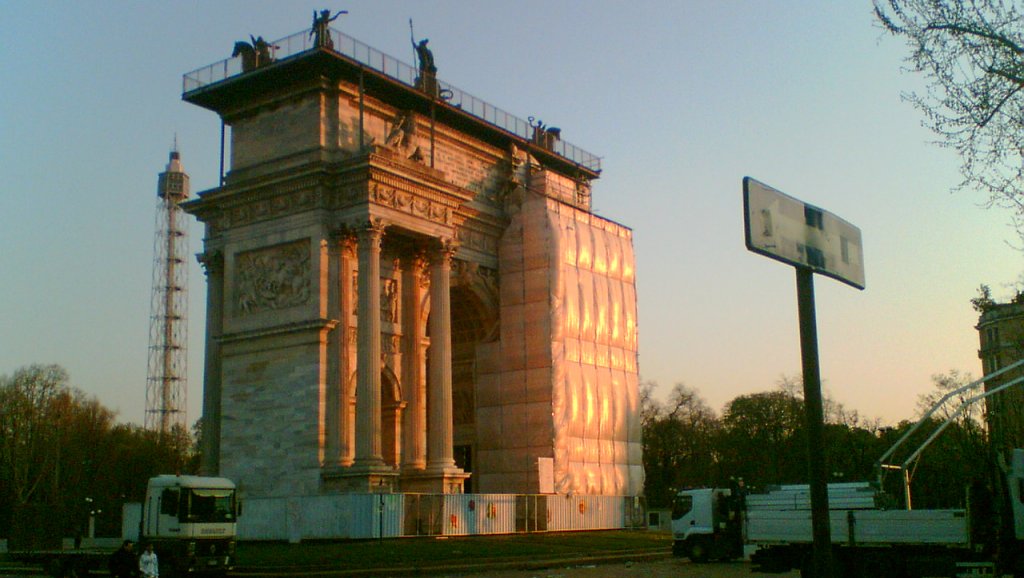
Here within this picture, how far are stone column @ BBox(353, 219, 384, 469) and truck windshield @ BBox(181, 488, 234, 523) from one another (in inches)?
524

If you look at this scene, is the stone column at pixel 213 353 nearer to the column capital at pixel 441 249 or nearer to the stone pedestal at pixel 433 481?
the stone pedestal at pixel 433 481

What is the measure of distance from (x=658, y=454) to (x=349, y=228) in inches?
2551

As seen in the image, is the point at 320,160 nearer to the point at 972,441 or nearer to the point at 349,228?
the point at 349,228

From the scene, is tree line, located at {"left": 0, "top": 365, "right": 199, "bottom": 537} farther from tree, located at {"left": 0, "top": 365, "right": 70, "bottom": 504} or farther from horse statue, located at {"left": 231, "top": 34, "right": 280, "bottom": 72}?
horse statue, located at {"left": 231, "top": 34, "right": 280, "bottom": 72}

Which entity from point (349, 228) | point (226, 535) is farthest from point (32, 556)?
point (349, 228)

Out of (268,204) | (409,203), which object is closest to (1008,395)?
(409,203)

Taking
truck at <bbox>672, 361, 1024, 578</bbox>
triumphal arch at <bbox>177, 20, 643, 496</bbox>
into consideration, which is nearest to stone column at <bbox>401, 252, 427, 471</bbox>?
triumphal arch at <bbox>177, 20, 643, 496</bbox>

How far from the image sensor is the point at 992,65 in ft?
52.2

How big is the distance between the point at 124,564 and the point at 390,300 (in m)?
26.3

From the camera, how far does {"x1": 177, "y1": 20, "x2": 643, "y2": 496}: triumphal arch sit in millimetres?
43469

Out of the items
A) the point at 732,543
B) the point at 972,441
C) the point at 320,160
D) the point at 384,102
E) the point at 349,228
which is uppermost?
the point at 384,102

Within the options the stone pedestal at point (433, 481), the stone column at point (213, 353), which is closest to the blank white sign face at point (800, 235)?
the stone pedestal at point (433, 481)

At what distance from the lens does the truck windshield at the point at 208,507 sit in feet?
91.3

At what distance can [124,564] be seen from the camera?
2081 cm
